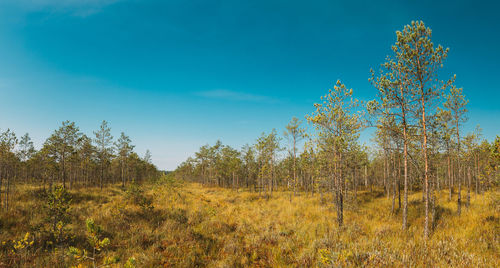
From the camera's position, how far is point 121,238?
941 cm

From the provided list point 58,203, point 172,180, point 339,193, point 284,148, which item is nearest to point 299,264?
point 339,193

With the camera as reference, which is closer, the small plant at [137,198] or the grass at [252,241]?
the grass at [252,241]

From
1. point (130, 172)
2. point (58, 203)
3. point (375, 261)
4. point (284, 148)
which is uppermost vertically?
point (284, 148)

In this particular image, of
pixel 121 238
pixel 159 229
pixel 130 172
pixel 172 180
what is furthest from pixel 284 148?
pixel 130 172

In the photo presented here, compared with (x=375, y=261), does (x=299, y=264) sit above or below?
below

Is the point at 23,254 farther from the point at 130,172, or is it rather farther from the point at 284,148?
the point at 130,172

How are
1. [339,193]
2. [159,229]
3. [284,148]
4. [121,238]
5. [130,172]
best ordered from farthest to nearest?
[130,172]
[284,148]
[339,193]
[159,229]
[121,238]

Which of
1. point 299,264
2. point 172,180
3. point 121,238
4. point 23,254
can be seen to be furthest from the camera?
point 172,180

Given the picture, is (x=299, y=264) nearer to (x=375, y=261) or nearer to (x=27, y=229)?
(x=375, y=261)

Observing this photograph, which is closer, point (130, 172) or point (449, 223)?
point (449, 223)

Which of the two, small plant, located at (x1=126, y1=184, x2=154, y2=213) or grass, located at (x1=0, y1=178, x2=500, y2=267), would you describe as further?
small plant, located at (x1=126, y1=184, x2=154, y2=213)

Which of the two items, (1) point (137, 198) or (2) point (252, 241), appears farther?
(1) point (137, 198)

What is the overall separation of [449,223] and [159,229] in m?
17.8

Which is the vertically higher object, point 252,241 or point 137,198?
point 137,198
